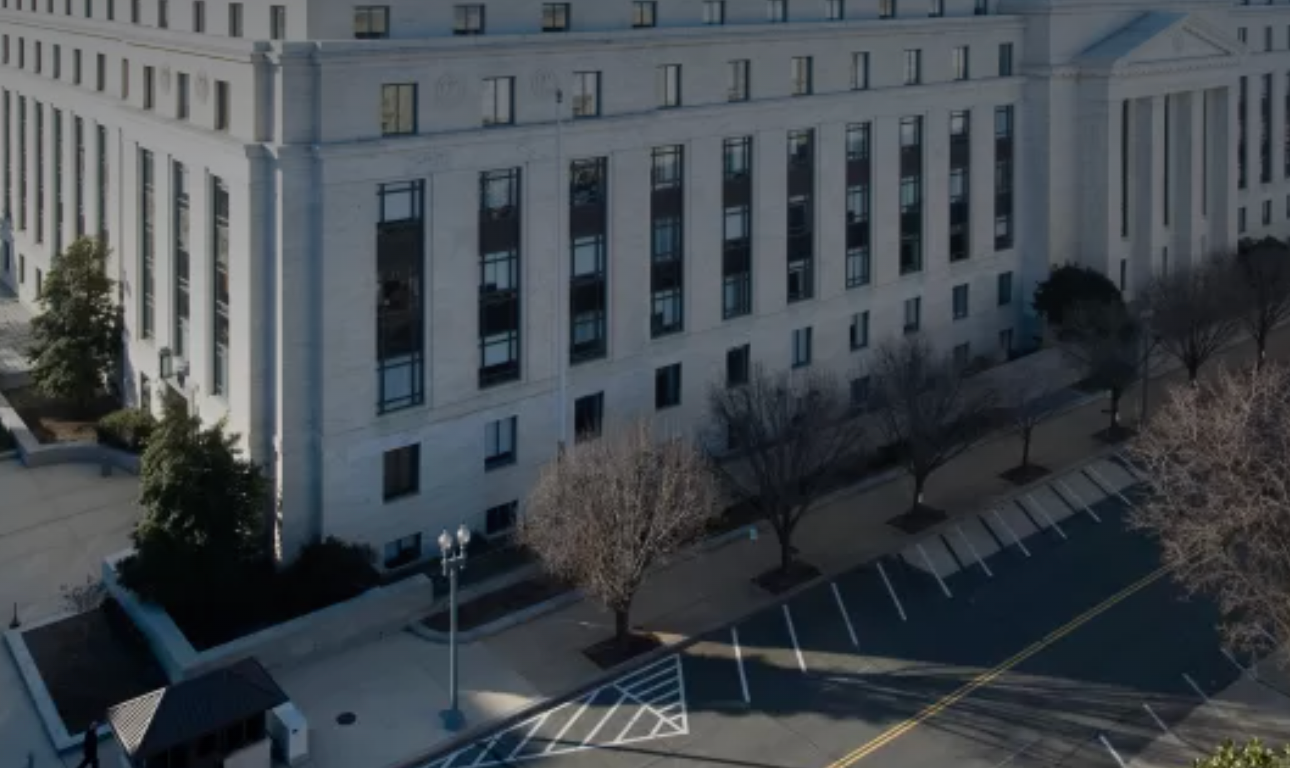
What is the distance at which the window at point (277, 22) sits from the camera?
3875 cm

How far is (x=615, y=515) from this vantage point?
110 feet

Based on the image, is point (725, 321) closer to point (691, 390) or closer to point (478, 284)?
point (691, 390)

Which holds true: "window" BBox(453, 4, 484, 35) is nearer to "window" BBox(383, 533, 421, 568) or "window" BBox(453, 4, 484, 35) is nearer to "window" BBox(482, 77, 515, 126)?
"window" BBox(482, 77, 515, 126)

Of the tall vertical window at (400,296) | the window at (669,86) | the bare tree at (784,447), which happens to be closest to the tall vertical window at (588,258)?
the window at (669,86)

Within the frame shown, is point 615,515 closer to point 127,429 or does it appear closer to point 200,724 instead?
point 200,724

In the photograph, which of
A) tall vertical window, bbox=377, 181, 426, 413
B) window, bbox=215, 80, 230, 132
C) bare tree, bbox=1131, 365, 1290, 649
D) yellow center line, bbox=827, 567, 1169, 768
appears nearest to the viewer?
bare tree, bbox=1131, 365, 1290, 649

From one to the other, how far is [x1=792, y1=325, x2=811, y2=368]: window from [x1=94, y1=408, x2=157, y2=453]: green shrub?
931 inches

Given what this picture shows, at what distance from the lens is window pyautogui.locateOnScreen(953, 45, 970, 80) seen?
57250 millimetres

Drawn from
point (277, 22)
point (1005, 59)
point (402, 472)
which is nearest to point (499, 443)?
point (402, 472)

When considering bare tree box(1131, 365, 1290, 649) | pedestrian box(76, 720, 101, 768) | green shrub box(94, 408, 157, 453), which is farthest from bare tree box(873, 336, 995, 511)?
green shrub box(94, 408, 157, 453)

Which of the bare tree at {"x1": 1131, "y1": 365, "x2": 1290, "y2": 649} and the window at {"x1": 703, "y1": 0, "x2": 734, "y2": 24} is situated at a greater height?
the window at {"x1": 703, "y1": 0, "x2": 734, "y2": 24}

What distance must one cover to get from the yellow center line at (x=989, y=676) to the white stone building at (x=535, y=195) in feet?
51.8

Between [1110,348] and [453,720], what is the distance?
99.5 ft

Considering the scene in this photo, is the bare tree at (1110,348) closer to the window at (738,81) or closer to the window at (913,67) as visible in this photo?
the window at (913,67)
